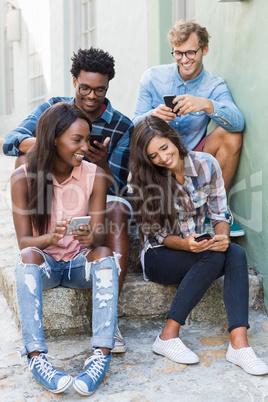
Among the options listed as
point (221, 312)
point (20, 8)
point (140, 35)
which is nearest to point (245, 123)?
point (221, 312)

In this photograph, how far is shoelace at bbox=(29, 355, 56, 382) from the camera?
2.41m

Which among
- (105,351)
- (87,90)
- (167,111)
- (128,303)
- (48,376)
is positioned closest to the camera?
(48,376)

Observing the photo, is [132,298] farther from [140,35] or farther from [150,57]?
[140,35]

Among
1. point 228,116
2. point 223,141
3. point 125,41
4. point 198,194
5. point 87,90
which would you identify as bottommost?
point 198,194

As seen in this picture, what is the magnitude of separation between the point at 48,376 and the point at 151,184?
1207 mm

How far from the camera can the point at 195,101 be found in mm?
3268

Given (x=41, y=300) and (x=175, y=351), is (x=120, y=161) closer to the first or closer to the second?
(x=41, y=300)

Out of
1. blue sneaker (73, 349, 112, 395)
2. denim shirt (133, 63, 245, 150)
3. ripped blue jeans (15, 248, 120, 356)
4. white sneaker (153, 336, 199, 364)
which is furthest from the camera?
denim shirt (133, 63, 245, 150)

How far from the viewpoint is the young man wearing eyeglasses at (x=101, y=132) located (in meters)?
3.28

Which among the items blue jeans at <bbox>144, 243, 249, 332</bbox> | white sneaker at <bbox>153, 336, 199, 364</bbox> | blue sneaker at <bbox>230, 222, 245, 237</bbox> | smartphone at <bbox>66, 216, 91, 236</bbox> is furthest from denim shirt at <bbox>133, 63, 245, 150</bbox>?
white sneaker at <bbox>153, 336, 199, 364</bbox>

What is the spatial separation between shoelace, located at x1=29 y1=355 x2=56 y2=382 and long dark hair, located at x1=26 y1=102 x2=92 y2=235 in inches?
27.9

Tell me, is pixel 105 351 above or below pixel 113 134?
below

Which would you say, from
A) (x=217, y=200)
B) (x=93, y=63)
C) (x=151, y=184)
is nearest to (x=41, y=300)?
(x=151, y=184)

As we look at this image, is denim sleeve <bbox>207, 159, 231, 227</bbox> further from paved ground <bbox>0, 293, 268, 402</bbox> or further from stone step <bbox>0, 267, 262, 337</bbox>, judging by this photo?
paved ground <bbox>0, 293, 268, 402</bbox>
